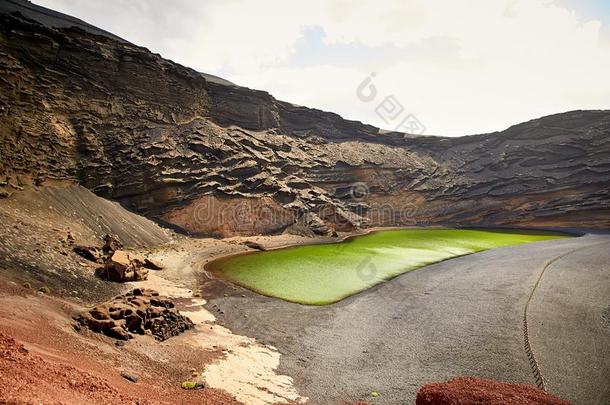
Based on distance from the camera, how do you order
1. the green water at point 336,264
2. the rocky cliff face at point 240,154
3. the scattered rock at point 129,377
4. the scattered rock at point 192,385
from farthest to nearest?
the rocky cliff face at point 240,154
the green water at point 336,264
the scattered rock at point 192,385
the scattered rock at point 129,377

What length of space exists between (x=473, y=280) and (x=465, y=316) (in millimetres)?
6927

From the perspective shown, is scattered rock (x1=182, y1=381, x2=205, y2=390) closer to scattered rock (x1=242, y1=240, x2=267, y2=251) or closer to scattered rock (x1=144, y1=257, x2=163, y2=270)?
scattered rock (x1=144, y1=257, x2=163, y2=270)

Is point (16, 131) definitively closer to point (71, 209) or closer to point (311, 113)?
point (71, 209)

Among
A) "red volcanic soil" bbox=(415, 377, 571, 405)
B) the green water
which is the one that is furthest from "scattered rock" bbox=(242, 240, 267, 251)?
"red volcanic soil" bbox=(415, 377, 571, 405)

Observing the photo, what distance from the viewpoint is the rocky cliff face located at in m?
38.8

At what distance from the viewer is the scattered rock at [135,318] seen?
14.3 meters

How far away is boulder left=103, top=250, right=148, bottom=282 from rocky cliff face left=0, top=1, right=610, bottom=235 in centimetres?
1254

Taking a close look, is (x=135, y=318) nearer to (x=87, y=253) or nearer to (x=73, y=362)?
(x=73, y=362)

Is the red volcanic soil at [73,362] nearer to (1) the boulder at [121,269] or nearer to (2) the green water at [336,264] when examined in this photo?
(1) the boulder at [121,269]

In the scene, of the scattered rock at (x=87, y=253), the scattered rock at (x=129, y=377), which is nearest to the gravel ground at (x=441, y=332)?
the scattered rock at (x=129, y=377)

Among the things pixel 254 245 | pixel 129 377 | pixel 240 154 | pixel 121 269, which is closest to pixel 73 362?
pixel 129 377

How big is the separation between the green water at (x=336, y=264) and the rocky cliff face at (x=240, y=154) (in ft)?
37.4

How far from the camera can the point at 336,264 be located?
32031 millimetres

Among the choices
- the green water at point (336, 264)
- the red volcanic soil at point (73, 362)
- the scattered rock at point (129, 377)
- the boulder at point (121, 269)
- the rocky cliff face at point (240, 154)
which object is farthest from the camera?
the rocky cliff face at point (240, 154)
